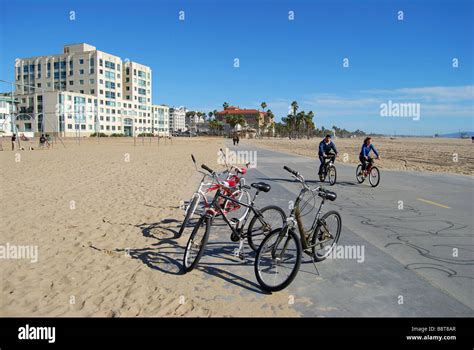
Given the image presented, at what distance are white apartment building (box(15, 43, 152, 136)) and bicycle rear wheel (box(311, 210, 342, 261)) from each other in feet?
290

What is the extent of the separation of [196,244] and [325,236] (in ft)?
6.50

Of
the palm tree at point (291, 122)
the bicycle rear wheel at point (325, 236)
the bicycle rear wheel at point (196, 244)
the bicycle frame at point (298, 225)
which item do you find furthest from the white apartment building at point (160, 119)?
the bicycle frame at point (298, 225)

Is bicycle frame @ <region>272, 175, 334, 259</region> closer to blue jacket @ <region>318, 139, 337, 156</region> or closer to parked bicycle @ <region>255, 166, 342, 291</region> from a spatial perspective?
parked bicycle @ <region>255, 166, 342, 291</region>

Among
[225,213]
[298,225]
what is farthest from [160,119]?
[298,225]

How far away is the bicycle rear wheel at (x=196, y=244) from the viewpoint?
15.6 ft

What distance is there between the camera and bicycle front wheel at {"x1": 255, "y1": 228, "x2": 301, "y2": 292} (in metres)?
4.27

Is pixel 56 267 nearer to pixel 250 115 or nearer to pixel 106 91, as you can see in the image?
pixel 106 91

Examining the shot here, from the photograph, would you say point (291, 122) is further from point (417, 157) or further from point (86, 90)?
point (417, 157)

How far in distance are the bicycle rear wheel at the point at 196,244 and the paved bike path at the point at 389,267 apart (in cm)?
30

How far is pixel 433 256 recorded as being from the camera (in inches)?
217

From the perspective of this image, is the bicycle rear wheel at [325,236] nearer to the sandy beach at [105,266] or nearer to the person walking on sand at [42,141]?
the sandy beach at [105,266]

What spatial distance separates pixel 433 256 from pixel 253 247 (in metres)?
2.81

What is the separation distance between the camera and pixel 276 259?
178 inches
